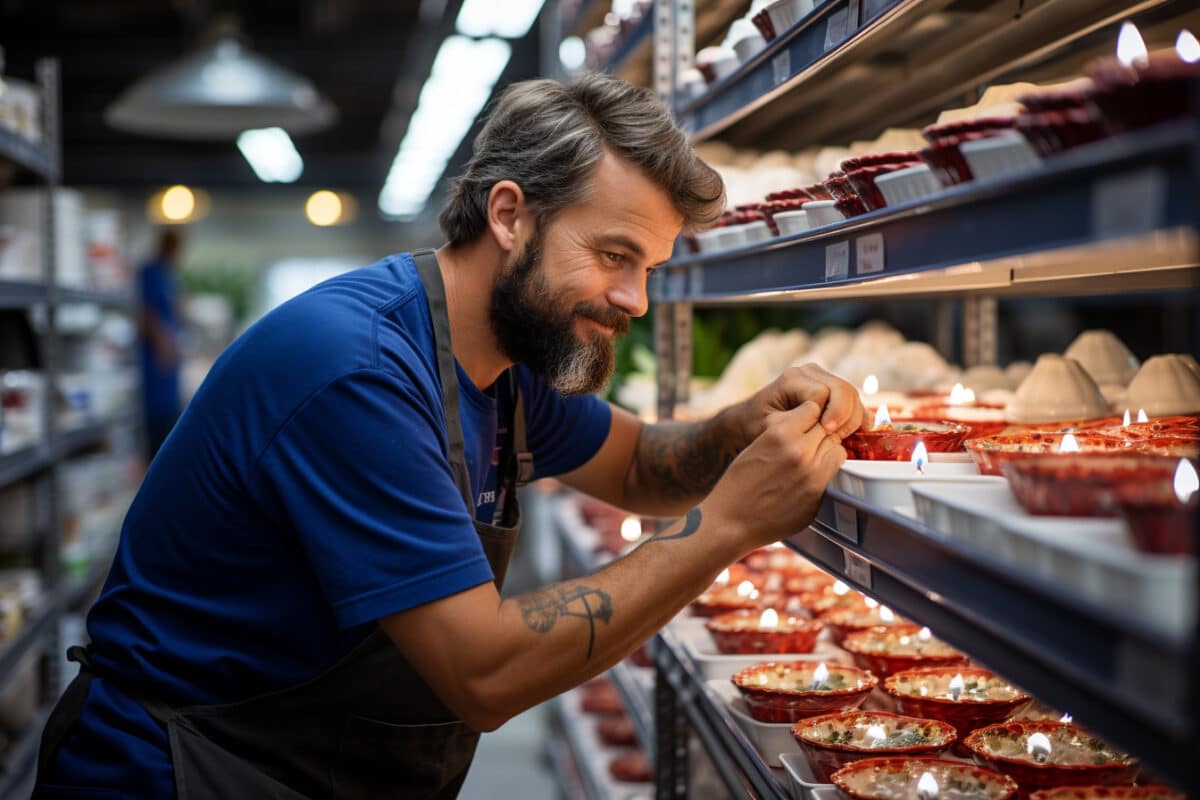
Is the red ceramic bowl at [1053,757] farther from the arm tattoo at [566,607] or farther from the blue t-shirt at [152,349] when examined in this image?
the blue t-shirt at [152,349]

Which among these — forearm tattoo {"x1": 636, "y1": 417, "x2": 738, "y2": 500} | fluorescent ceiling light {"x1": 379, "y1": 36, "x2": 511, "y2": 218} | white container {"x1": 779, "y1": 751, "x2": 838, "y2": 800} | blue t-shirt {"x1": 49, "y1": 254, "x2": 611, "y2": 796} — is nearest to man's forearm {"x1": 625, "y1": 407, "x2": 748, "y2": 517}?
forearm tattoo {"x1": 636, "y1": 417, "x2": 738, "y2": 500}

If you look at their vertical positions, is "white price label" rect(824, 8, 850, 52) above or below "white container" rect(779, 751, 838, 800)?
above

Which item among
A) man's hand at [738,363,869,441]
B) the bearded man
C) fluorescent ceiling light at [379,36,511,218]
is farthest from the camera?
fluorescent ceiling light at [379,36,511,218]

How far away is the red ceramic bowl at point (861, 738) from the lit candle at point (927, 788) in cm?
12

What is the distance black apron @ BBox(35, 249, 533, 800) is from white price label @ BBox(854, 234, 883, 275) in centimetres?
66

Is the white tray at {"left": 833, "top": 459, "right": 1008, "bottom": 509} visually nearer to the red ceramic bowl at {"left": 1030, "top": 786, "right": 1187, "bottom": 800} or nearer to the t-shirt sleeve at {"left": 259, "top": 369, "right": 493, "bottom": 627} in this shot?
the red ceramic bowl at {"left": 1030, "top": 786, "right": 1187, "bottom": 800}

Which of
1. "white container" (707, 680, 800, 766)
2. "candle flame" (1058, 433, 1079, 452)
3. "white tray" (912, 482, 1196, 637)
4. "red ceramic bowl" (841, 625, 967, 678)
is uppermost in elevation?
"candle flame" (1058, 433, 1079, 452)

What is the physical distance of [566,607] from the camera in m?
1.46

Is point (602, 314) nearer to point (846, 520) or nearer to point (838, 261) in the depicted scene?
point (838, 261)

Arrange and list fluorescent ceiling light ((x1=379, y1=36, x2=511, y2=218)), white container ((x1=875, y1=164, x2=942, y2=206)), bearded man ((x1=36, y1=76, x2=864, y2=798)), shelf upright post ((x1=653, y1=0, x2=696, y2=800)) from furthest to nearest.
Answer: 1. fluorescent ceiling light ((x1=379, y1=36, x2=511, y2=218))
2. shelf upright post ((x1=653, y1=0, x2=696, y2=800))
3. bearded man ((x1=36, y1=76, x2=864, y2=798))
4. white container ((x1=875, y1=164, x2=942, y2=206))

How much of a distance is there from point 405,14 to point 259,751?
7875 millimetres

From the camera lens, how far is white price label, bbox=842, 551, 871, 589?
4.27 feet

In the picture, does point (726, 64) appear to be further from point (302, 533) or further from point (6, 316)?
point (6, 316)

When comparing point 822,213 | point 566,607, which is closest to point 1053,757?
point 566,607
